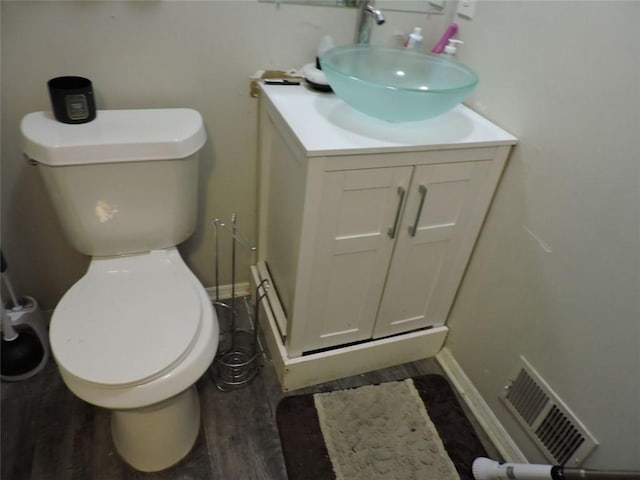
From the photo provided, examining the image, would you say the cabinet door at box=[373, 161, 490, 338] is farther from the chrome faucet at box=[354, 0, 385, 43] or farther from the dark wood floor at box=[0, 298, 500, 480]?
the chrome faucet at box=[354, 0, 385, 43]

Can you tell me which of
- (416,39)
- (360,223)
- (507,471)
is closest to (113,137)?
(360,223)

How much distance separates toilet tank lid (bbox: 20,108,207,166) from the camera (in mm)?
1051

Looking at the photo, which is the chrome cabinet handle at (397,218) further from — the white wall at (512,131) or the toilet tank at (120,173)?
the toilet tank at (120,173)

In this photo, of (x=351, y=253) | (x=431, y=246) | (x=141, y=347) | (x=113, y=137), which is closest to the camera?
(x=141, y=347)

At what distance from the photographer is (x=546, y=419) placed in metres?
1.17

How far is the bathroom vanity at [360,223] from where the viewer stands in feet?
3.53

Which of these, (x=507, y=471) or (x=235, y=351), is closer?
(x=507, y=471)

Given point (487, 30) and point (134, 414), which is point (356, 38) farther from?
point (134, 414)

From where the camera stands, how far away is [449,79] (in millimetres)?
1303

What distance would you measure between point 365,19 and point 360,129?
42 centimetres

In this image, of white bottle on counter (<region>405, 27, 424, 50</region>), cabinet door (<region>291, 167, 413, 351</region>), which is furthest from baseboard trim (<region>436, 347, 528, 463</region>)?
white bottle on counter (<region>405, 27, 424, 50</region>)

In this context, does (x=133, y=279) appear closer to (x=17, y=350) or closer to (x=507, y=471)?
(x=17, y=350)

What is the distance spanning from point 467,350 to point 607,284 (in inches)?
23.1

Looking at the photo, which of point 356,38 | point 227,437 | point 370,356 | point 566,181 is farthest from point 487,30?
point 227,437
